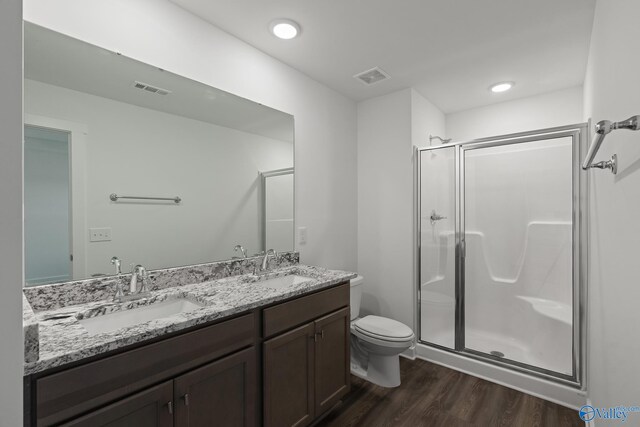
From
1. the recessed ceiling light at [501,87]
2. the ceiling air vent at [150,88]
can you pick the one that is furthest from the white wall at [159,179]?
the recessed ceiling light at [501,87]

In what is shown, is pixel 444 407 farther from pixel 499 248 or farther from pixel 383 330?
pixel 499 248

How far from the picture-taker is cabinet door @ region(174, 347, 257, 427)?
113cm

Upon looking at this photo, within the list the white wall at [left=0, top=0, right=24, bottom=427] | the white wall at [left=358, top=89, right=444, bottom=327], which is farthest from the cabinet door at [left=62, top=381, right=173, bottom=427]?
the white wall at [left=358, top=89, right=444, bottom=327]

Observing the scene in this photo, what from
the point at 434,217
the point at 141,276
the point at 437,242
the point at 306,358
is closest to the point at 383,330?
the point at 306,358

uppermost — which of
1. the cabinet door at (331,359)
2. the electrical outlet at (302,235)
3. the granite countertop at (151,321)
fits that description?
the electrical outlet at (302,235)

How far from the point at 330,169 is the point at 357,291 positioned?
1.12 m

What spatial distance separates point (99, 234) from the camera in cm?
141

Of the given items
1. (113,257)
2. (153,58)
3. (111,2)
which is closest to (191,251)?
(113,257)

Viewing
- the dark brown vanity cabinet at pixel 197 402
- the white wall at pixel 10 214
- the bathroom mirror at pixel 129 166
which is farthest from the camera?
the bathroom mirror at pixel 129 166

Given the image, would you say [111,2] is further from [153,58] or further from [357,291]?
[357,291]

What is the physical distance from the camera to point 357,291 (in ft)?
8.05

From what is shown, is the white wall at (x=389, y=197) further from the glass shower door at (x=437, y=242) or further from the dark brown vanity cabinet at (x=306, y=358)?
the dark brown vanity cabinet at (x=306, y=358)

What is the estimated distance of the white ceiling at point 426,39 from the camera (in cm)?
168

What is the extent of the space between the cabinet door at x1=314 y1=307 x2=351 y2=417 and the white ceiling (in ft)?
6.06
